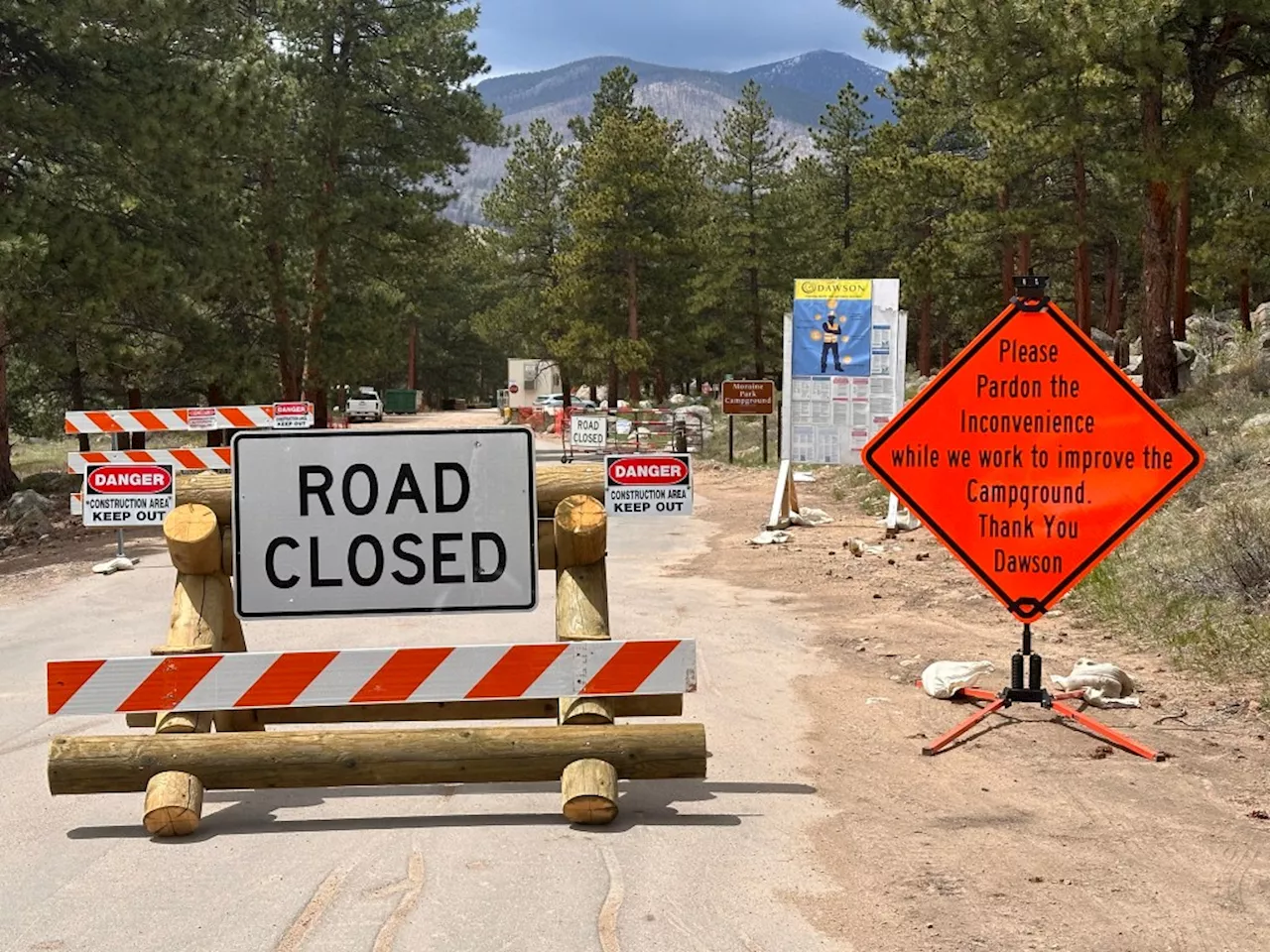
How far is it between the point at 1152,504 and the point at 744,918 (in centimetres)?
361

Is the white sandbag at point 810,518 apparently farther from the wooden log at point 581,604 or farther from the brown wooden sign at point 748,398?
the wooden log at point 581,604

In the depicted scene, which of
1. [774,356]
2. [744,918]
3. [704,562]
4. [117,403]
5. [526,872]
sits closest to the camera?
[744,918]

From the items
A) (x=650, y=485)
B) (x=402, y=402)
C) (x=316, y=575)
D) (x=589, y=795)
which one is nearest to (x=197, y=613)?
(x=316, y=575)

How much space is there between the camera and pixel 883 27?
2133cm

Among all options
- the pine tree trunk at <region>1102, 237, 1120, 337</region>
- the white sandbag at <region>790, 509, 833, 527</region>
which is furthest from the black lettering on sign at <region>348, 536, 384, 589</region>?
the pine tree trunk at <region>1102, 237, 1120, 337</region>

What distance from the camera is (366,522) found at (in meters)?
5.69

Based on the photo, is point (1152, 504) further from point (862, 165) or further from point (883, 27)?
point (862, 165)

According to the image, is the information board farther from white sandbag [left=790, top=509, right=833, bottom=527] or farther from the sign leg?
the sign leg

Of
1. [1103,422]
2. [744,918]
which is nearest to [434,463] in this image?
[744,918]

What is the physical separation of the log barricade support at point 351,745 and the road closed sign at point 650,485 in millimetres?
1592

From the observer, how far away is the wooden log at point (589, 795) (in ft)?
17.2

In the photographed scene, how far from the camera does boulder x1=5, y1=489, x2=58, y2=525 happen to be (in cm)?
1961

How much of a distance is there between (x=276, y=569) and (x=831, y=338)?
11.7m

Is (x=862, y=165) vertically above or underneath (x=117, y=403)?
above
